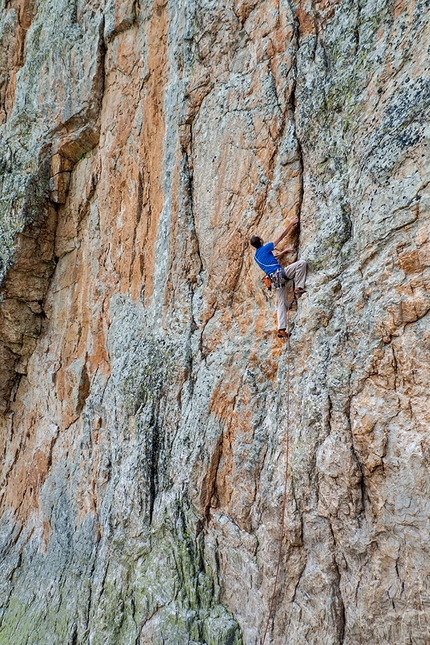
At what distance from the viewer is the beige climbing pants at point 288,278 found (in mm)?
8234

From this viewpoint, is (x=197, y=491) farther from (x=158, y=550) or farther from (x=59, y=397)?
(x=59, y=397)

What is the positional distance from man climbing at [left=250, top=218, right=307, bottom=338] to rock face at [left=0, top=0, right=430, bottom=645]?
0.76 ft

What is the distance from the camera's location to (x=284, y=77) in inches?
364

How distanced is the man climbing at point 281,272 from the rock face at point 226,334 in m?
0.23

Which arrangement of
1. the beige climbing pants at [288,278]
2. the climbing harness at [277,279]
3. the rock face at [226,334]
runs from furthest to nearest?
the climbing harness at [277,279] < the beige climbing pants at [288,278] < the rock face at [226,334]

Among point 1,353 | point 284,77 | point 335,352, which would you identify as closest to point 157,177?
point 284,77

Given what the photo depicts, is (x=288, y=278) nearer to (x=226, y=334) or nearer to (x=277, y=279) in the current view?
(x=277, y=279)

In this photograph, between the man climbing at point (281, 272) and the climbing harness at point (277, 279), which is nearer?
the man climbing at point (281, 272)

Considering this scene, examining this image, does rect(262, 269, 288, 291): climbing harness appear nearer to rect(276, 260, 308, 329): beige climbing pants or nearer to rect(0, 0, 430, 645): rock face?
rect(276, 260, 308, 329): beige climbing pants

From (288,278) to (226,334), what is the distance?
207 centimetres

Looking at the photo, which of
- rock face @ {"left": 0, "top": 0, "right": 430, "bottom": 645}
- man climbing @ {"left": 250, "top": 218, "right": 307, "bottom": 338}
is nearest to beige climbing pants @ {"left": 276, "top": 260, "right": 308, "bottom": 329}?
man climbing @ {"left": 250, "top": 218, "right": 307, "bottom": 338}

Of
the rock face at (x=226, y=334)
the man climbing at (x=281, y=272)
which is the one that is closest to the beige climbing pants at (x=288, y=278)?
the man climbing at (x=281, y=272)

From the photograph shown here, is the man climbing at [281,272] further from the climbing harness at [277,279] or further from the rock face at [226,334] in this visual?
the rock face at [226,334]

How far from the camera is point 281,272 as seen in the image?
8375mm
